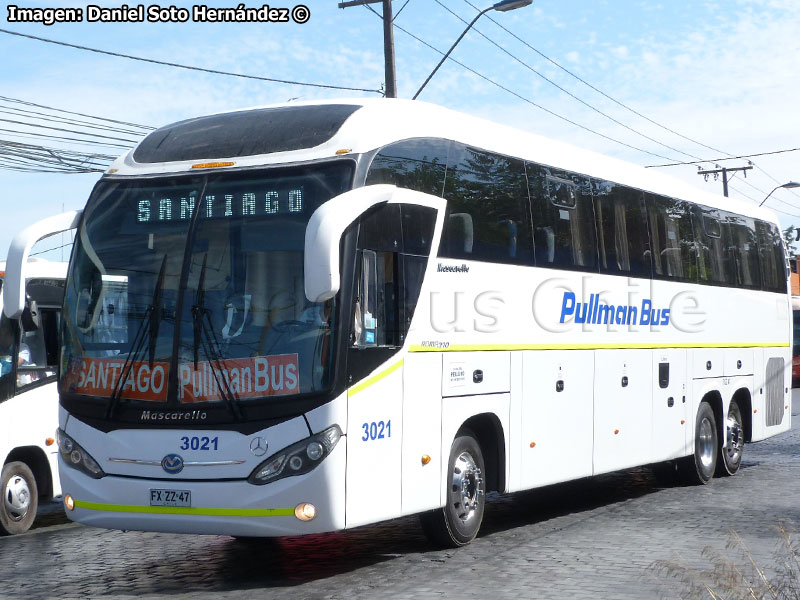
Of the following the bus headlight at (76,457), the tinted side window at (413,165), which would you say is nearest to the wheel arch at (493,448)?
the tinted side window at (413,165)

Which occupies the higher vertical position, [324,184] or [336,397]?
[324,184]

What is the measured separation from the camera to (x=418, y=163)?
33.2 ft

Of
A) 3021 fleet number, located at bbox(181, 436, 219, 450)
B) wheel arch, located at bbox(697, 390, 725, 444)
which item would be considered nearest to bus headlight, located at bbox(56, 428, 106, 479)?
3021 fleet number, located at bbox(181, 436, 219, 450)

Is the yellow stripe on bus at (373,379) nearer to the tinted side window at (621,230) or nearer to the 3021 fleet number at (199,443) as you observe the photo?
the 3021 fleet number at (199,443)

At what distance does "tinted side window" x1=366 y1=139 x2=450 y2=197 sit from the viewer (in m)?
9.48

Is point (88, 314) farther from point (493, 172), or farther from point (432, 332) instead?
point (493, 172)

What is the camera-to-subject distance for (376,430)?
9.15 metres

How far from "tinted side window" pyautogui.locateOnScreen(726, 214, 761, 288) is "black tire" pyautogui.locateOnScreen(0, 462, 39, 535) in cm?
1007

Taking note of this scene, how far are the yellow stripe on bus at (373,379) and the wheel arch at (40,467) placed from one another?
507cm

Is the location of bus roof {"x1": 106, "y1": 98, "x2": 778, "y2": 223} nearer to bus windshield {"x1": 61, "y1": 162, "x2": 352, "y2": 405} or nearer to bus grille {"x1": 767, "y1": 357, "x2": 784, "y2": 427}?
bus windshield {"x1": 61, "y1": 162, "x2": 352, "y2": 405}

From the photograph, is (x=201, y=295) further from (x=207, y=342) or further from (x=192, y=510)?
(x=192, y=510)

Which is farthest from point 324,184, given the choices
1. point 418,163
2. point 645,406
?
point 645,406

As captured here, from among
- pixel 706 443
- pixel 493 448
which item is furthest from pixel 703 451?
pixel 493 448

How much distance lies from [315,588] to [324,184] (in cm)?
300
